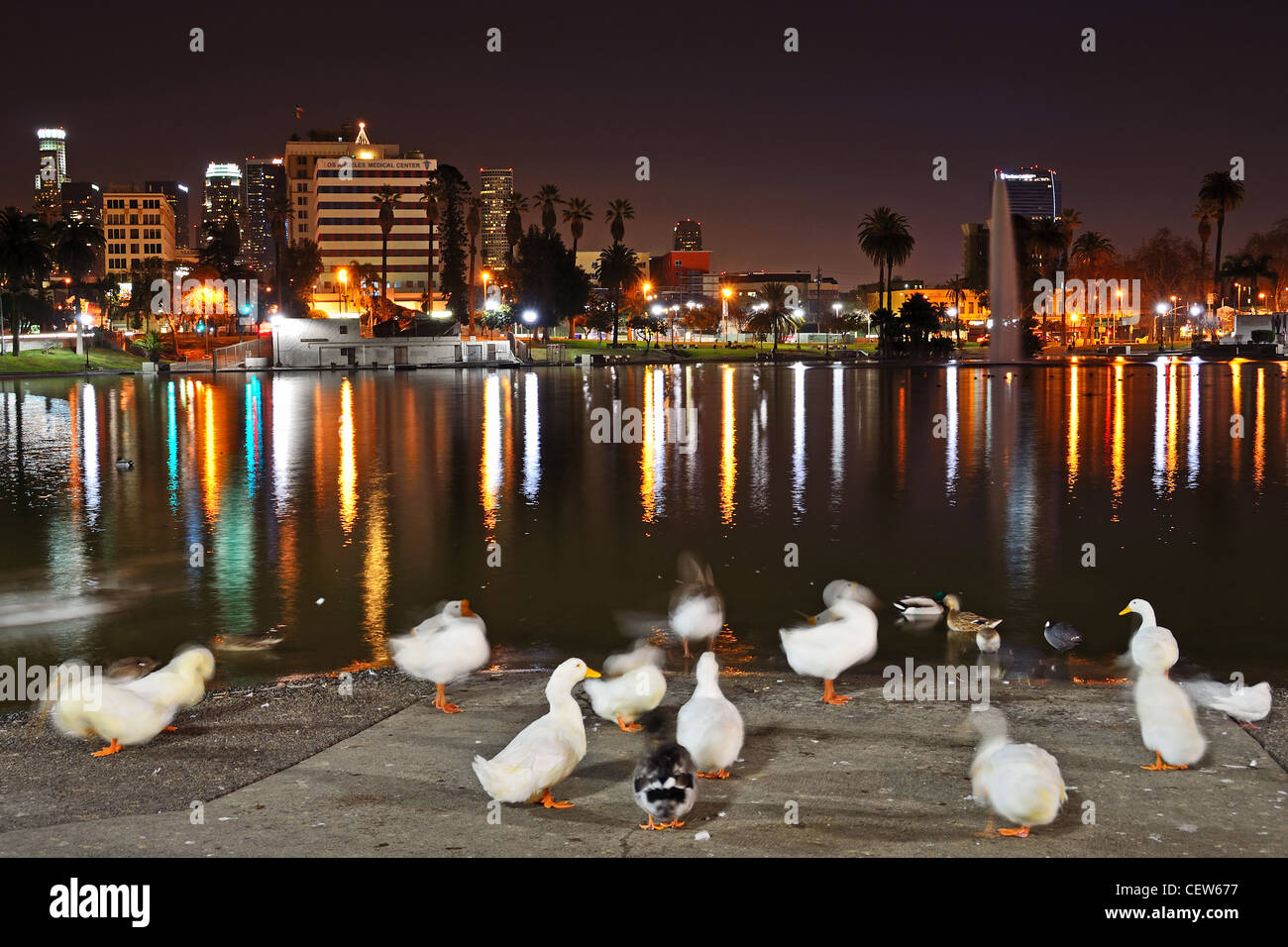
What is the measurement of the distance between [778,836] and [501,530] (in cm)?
1332

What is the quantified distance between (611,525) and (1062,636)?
9447 mm

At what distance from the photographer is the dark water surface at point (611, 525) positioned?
1406cm

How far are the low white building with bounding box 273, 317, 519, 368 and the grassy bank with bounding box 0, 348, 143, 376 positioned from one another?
12.3 meters

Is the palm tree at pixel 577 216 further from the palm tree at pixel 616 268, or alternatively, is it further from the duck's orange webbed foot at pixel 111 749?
the duck's orange webbed foot at pixel 111 749

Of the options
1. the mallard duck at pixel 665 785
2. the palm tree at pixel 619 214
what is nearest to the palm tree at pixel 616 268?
the palm tree at pixel 619 214

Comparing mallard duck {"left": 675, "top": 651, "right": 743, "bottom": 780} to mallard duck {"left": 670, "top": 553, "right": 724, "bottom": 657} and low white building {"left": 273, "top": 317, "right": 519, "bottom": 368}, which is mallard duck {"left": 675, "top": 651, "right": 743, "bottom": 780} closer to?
mallard duck {"left": 670, "top": 553, "right": 724, "bottom": 657}

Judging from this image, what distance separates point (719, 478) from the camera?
1037 inches

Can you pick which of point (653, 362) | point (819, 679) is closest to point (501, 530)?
point (819, 679)

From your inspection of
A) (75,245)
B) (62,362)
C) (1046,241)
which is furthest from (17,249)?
(1046,241)

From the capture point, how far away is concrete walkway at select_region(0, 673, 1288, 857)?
710 cm

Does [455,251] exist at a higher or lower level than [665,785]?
higher

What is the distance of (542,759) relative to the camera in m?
7.59

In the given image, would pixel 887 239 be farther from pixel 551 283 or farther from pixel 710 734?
pixel 710 734
